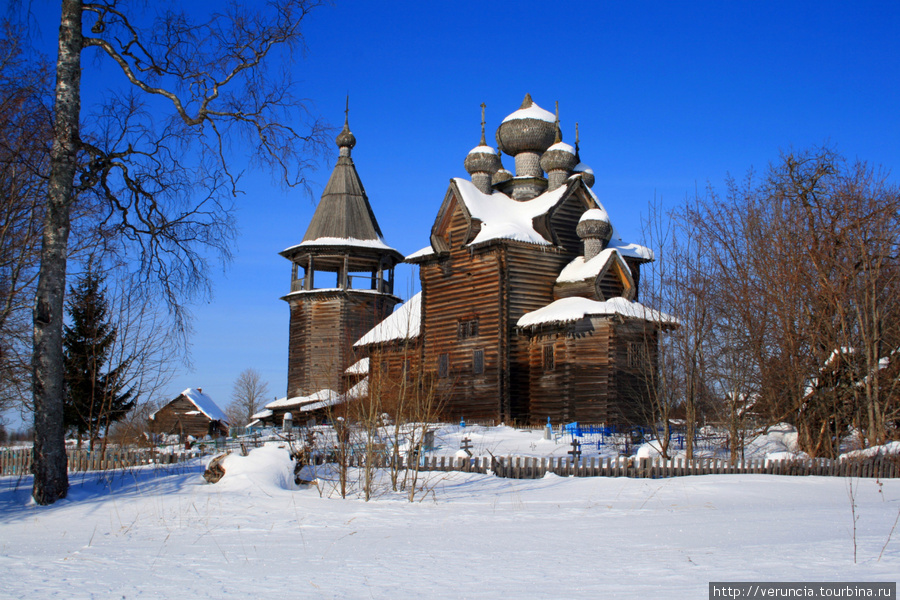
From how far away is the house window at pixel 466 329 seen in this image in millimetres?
34125

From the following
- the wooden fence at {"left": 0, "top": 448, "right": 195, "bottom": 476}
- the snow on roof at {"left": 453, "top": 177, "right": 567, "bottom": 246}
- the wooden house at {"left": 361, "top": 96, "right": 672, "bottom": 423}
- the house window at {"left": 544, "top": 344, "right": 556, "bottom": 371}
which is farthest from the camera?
the snow on roof at {"left": 453, "top": 177, "right": 567, "bottom": 246}

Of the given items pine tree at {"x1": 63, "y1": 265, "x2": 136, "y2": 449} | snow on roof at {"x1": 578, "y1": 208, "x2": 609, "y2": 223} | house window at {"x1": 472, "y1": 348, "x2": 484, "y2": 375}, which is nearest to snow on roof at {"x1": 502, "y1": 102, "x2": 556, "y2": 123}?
snow on roof at {"x1": 578, "y1": 208, "x2": 609, "y2": 223}

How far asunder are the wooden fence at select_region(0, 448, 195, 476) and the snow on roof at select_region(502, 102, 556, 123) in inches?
980

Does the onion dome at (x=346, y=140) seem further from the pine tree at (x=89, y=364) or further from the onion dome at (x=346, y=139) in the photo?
the pine tree at (x=89, y=364)

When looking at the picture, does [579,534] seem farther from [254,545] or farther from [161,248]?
[161,248]

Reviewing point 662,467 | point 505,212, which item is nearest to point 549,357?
point 505,212

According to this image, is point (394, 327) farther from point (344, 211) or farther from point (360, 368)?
point (344, 211)

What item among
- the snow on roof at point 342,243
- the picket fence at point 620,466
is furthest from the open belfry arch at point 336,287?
the picket fence at point 620,466

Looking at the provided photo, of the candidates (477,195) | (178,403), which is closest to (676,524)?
(477,195)

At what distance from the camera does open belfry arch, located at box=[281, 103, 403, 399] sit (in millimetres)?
44406

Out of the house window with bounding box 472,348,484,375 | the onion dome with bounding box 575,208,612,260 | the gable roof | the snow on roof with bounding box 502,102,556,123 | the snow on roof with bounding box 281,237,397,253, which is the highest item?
the snow on roof with bounding box 502,102,556,123

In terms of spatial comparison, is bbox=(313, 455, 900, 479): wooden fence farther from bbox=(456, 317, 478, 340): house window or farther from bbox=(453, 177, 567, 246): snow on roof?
bbox=(453, 177, 567, 246): snow on roof

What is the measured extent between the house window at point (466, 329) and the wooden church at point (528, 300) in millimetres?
53

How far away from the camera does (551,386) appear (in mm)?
32188
